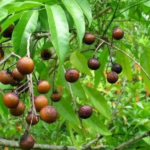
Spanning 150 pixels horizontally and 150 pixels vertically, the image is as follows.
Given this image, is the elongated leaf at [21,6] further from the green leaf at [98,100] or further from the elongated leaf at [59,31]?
the green leaf at [98,100]

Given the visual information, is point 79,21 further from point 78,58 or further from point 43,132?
point 43,132

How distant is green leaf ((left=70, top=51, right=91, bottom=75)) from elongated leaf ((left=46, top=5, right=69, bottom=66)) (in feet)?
0.85

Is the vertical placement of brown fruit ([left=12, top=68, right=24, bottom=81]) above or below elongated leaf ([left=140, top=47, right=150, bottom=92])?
above

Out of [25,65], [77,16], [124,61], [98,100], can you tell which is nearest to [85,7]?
[77,16]

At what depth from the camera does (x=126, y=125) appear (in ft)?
5.55

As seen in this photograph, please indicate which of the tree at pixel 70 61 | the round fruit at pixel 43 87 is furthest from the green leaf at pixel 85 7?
the round fruit at pixel 43 87

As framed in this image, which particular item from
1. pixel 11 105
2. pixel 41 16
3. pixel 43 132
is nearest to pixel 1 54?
pixel 41 16

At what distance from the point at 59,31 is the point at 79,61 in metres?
0.36

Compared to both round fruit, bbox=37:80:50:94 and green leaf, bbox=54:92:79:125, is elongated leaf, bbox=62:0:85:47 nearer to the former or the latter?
round fruit, bbox=37:80:50:94

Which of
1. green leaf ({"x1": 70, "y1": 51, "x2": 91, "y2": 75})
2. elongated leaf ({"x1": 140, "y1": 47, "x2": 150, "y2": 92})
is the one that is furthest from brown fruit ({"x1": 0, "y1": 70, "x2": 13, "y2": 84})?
elongated leaf ({"x1": 140, "y1": 47, "x2": 150, "y2": 92})

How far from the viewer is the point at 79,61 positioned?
119cm

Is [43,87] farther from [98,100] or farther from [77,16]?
[98,100]

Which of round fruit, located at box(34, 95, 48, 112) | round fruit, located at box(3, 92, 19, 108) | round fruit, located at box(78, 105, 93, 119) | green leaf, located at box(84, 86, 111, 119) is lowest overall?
green leaf, located at box(84, 86, 111, 119)

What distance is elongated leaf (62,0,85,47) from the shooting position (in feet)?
2.85
